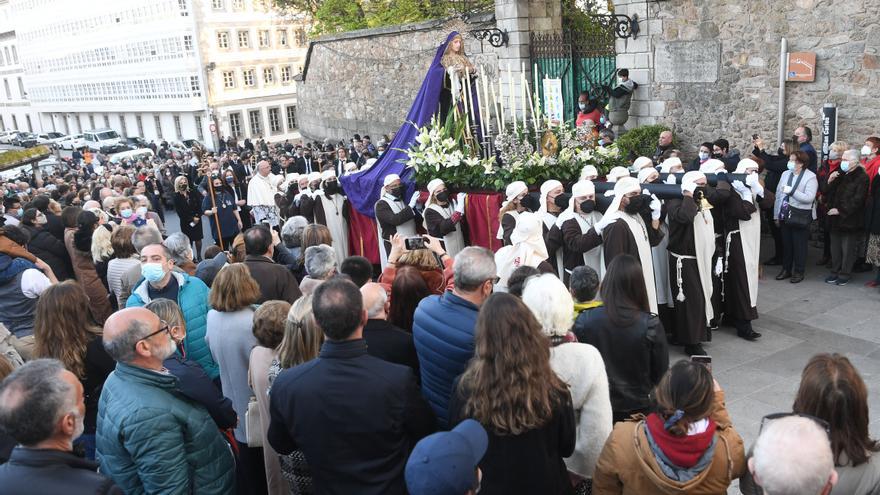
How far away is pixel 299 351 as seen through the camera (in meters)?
3.72

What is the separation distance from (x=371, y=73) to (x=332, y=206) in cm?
1221

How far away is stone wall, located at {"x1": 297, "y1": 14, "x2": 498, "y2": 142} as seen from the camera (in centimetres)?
1803

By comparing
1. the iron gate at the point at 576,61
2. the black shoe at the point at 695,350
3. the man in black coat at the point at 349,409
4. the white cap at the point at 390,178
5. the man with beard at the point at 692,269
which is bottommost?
the black shoe at the point at 695,350

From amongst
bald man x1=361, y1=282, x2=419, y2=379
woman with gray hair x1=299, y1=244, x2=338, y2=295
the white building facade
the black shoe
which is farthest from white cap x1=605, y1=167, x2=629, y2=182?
the white building facade

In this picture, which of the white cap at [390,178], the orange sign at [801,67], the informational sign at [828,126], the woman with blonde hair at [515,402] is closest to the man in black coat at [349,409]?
the woman with blonde hair at [515,402]

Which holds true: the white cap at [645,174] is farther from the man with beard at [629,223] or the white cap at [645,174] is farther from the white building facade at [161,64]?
the white building facade at [161,64]

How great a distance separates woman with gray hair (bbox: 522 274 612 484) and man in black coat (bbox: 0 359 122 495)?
1907mm

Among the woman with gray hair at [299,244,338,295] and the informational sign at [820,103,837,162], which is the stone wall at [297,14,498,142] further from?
the woman with gray hair at [299,244,338,295]

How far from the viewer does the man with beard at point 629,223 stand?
641 centimetres

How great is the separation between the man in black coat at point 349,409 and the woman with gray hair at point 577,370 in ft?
2.23

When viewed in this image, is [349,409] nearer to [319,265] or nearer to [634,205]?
[319,265]

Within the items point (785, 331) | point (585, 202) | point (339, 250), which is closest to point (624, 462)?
point (585, 202)

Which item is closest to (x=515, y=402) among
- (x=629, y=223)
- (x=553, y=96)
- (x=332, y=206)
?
(x=629, y=223)

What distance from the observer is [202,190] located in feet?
41.9
